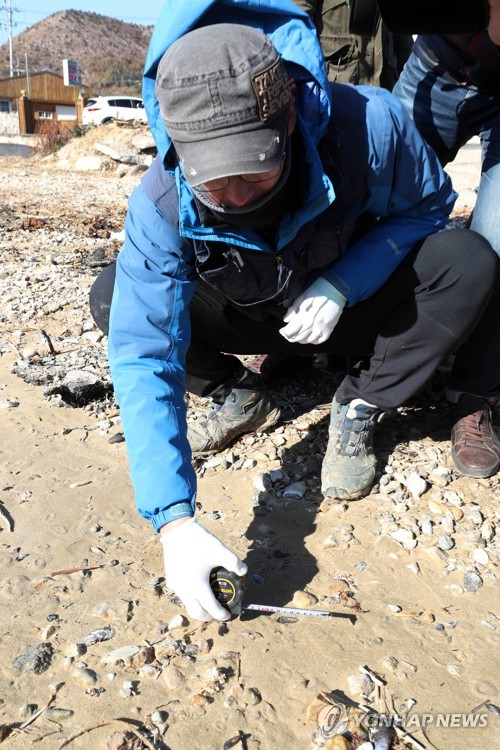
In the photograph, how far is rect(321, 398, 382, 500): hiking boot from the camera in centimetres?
250

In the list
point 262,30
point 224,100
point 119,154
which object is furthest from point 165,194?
point 119,154

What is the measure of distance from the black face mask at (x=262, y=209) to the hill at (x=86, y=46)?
69.8 meters

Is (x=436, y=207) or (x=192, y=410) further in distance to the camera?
(x=192, y=410)

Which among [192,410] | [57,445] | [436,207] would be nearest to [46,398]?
[57,445]

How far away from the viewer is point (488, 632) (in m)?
1.92

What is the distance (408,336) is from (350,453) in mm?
486

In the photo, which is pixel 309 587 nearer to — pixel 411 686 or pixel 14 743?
pixel 411 686

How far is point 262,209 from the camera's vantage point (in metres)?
1.90

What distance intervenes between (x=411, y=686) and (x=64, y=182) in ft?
37.0

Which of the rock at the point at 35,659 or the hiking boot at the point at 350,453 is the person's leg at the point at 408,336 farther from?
the rock at the point at 35,659

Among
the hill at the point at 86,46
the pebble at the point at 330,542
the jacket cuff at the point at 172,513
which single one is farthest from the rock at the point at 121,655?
the hill at the point at 86,46

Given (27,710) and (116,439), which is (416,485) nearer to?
(116,439)

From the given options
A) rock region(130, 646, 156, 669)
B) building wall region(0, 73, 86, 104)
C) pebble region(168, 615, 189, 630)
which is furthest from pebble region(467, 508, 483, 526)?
building wall region(0, 73, 86, 104)

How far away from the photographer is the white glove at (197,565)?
1.85 metres
